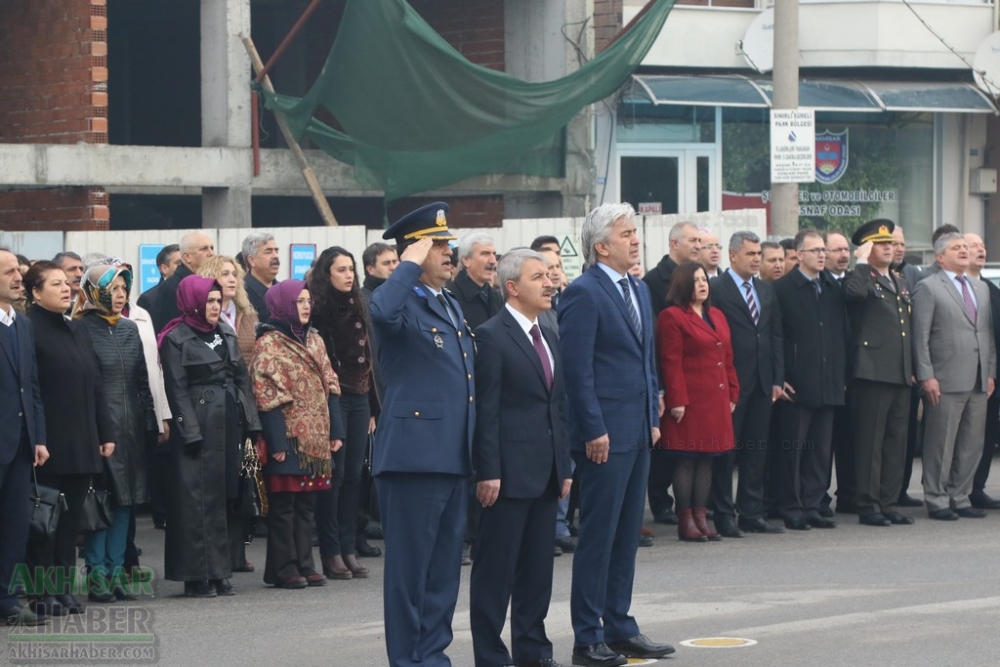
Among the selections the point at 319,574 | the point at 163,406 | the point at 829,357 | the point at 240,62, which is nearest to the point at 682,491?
the point at 829,357

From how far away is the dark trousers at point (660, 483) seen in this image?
13131mm

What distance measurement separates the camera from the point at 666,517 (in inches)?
524

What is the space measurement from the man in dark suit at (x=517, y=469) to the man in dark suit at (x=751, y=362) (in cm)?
481

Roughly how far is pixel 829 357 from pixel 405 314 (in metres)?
6.15

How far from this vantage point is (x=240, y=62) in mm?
18500

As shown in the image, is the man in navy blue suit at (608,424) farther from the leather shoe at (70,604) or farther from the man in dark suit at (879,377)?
the man in dark suit at (879,377)

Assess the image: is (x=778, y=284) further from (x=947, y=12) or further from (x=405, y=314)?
(x=947, y=12)

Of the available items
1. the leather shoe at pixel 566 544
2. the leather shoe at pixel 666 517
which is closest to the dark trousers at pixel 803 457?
the leather shoe at pixel 666 517

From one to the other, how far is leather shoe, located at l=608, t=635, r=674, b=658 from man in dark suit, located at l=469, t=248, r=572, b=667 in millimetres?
473

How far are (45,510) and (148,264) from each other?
6069 mm

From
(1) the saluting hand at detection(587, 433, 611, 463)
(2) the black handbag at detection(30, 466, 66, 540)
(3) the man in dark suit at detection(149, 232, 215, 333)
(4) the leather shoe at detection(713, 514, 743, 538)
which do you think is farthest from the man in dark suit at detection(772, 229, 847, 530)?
(2) the black handbag at detection(30, 466, 66, 540)

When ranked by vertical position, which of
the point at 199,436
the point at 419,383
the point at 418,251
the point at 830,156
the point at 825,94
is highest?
the point at 825,94

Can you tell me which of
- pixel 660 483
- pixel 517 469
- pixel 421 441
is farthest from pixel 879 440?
pixel 421 441

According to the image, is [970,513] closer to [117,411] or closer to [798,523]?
[798,523]
